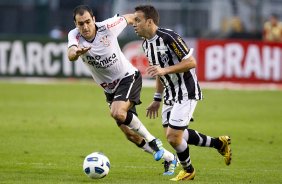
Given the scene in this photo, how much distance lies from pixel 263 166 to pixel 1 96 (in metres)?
13.5

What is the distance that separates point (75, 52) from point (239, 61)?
18.9 m

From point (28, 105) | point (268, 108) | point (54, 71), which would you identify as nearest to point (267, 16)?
point (54, 71)

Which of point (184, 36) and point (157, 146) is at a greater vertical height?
point (157, 146)

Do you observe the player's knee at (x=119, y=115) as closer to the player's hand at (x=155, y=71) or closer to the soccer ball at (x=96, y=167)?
the soccer ball at (x=96, y=167)

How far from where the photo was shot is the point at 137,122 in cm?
1171

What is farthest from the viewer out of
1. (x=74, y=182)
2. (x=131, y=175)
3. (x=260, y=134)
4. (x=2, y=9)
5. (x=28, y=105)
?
(x=2, y=9)

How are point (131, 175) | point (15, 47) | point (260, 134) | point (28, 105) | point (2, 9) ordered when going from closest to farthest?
1. point (131, 175)
2. point (260, 134)
3. point (28, 105)
4. point (15, 47)
5. point (2, 9)

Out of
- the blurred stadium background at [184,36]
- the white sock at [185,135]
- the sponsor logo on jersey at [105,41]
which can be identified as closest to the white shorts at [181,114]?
the white sock at [185,135]

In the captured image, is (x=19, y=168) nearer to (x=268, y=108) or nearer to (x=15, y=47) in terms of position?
(x=268, y=108)

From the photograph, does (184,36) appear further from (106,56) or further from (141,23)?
(141,23)

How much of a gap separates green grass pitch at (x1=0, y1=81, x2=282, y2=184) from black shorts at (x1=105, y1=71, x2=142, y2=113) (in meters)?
1.01

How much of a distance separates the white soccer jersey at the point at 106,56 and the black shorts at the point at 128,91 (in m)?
0.07

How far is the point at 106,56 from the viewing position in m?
11.8

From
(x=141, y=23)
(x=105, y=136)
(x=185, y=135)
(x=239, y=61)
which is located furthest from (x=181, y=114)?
(x=239, y=61)
